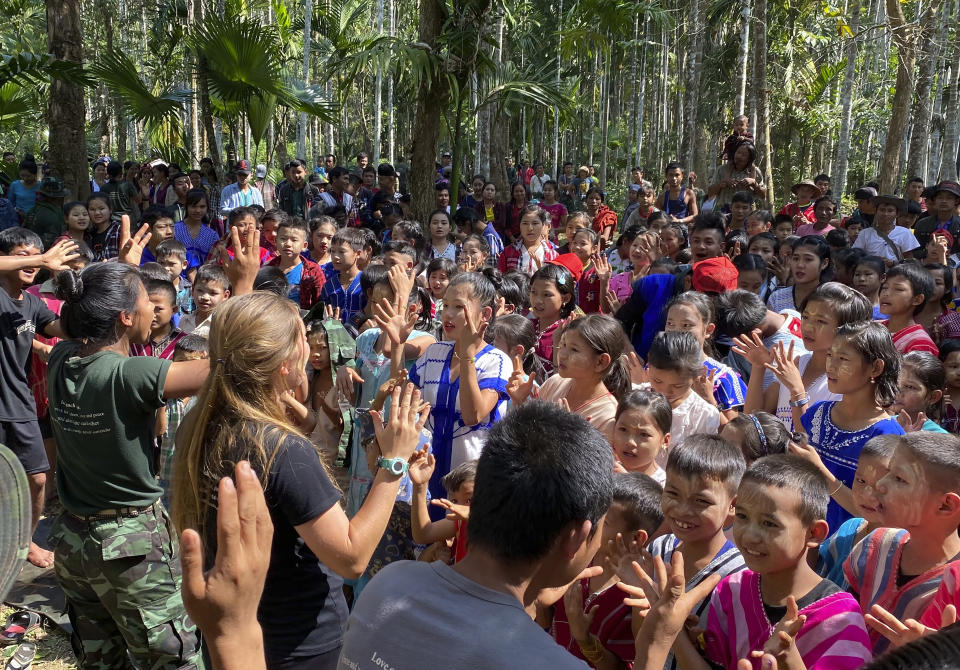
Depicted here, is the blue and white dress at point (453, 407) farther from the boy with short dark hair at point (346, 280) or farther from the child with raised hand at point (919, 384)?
the boy with short dark hair at point (346, 280)

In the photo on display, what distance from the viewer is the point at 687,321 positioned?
427cm

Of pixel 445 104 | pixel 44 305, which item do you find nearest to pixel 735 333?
pixel 44 305

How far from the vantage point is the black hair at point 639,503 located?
8.86ft

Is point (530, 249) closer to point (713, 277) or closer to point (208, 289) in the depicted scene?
point (713, 277)

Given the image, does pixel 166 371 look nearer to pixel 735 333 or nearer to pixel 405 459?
pixel 405 459

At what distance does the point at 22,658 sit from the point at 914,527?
3.67 meters

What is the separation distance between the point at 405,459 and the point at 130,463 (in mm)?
1155

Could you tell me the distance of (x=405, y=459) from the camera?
232 centimetres

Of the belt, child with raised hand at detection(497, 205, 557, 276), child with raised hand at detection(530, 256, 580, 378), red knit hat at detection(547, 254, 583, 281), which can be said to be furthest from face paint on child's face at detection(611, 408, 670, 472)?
child with raised hand at detection(497, 205, 557, 276)

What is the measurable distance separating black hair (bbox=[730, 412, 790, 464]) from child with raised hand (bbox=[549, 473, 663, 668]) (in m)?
0.64

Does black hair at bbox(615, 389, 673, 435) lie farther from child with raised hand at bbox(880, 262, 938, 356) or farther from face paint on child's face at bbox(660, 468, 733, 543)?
child with raised hand at bbox(880, 262, 938, 356)

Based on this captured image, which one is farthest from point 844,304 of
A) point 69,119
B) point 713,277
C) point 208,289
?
point 69,119

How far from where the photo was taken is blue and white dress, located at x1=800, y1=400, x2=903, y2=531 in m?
3.15

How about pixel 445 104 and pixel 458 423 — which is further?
pixel 445 104
